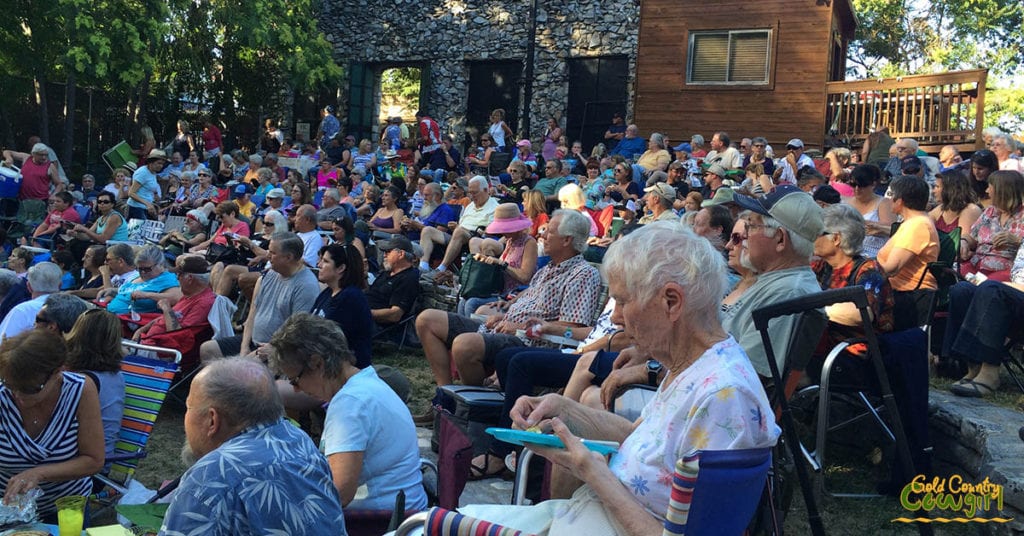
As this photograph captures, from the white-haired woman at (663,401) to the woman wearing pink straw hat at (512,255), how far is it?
4627 mm

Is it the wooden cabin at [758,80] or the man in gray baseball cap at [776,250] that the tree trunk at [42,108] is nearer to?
the wooden cabin at [758,80]

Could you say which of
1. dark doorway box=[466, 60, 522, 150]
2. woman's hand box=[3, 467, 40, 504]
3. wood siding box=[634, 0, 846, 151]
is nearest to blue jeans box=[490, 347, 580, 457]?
woman's hand box=[3, 467, 40, 504]

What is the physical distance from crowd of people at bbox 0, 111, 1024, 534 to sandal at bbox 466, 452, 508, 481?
0.04ft

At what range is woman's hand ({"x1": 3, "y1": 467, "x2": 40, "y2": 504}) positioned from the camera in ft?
12.6

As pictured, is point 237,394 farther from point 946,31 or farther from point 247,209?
point 946,31

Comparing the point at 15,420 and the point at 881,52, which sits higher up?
the point at 881,52

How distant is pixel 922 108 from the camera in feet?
47.8

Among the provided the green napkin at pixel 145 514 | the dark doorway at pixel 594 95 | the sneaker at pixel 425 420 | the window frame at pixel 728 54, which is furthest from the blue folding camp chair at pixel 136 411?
the dark doorway at pixel 594 95

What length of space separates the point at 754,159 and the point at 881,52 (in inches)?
791

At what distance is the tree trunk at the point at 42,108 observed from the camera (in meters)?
18.5

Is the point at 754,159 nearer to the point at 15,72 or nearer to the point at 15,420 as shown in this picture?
the point at 15,420

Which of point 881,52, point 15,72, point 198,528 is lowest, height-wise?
point 198,528

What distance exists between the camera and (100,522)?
4.70 meters

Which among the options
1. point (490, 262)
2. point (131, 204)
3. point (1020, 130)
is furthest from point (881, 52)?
point (490, 262)
